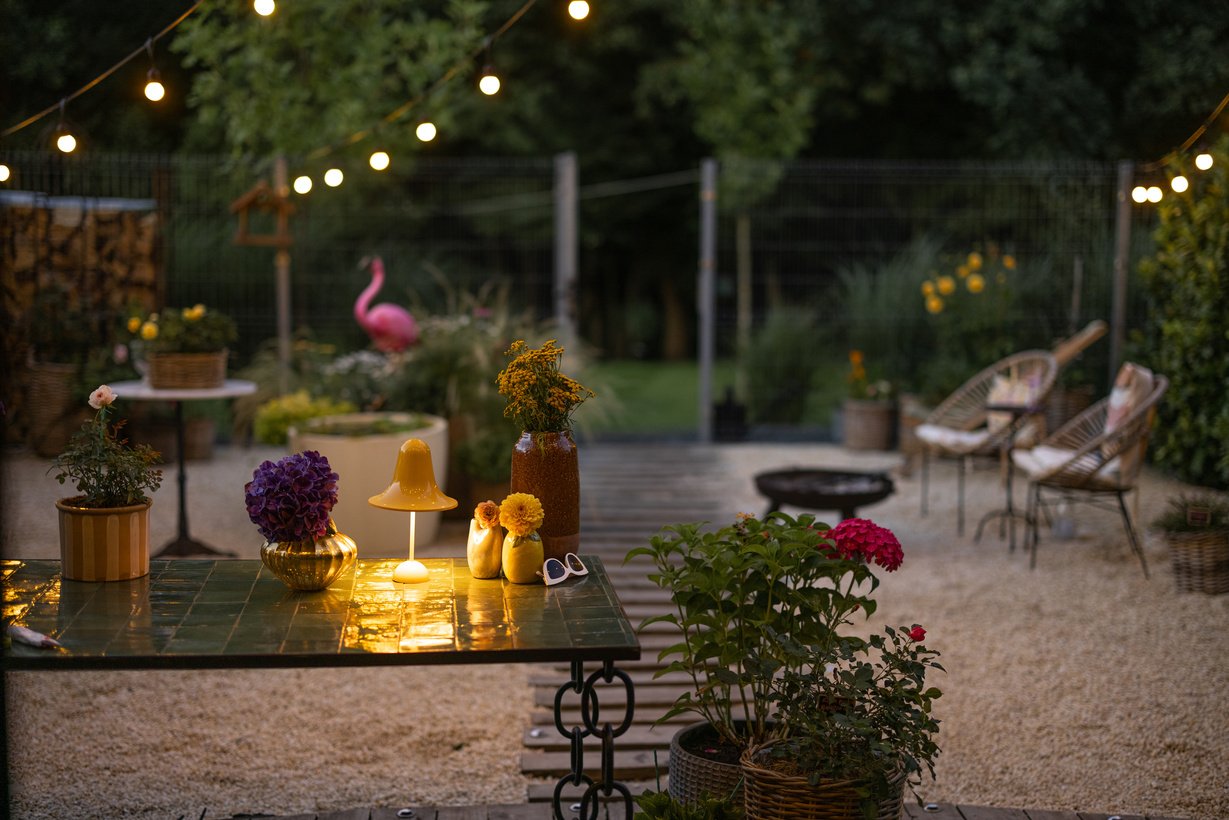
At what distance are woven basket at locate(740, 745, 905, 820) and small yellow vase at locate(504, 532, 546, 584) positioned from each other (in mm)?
682

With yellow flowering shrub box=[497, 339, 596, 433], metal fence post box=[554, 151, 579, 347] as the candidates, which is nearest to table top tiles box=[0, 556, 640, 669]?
yellow flowering shrub box=[497, 339, 596, 433]

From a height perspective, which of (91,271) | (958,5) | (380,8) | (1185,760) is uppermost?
(958,5)

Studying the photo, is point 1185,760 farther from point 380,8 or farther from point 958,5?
point 958,5

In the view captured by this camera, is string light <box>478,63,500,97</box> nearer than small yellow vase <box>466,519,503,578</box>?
No

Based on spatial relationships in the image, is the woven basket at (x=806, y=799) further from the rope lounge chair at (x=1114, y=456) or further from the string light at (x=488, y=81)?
the rope lounge chair at (x=1114, y=456)

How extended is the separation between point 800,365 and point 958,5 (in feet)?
17.7

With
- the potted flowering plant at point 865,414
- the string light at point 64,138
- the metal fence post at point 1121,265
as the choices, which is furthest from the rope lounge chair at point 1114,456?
the string light at point 64,138

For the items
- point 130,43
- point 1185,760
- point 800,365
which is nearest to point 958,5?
point 800,365

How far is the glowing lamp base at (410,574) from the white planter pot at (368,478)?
321 cm

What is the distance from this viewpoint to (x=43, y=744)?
14.1ft

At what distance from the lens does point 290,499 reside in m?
2.86

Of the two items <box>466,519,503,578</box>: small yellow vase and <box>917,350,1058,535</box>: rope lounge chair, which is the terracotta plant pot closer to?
<box>466,519,503,578</box>: small yellow vase

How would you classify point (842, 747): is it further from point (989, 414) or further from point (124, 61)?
point (989, 414)

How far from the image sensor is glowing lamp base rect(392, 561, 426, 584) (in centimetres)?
306
